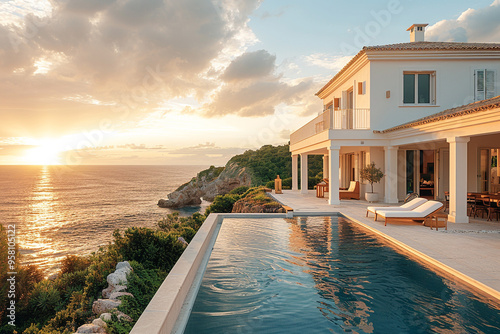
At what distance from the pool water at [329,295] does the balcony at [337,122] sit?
8684 millimetres

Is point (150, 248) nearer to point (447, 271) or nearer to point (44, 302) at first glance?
point (44, 302)

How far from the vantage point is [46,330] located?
4.79m

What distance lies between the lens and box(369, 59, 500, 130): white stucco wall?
48.0ft

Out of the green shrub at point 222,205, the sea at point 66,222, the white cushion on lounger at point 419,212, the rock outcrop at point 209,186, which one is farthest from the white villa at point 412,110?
the rock outcrop at point 209,186

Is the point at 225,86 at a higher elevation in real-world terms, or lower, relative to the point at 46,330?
→ higher

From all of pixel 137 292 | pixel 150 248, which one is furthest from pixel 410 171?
pixel 137 292

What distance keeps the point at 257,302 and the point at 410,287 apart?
93.3 inches

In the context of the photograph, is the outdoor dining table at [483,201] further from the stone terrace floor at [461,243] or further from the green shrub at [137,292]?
the green shrub at [137,292]

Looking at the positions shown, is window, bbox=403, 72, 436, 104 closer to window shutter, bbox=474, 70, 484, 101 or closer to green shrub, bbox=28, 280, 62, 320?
window shutter, bbox=474, 70, 484, 101

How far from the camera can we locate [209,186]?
52.8m

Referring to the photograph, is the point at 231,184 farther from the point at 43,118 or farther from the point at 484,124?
the point at 484,124

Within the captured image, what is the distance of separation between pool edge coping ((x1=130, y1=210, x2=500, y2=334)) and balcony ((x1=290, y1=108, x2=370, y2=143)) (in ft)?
27.5

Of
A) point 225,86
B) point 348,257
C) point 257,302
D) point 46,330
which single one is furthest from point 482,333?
point 225,86

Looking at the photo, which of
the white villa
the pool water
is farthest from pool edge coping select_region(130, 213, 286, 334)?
the white villa
